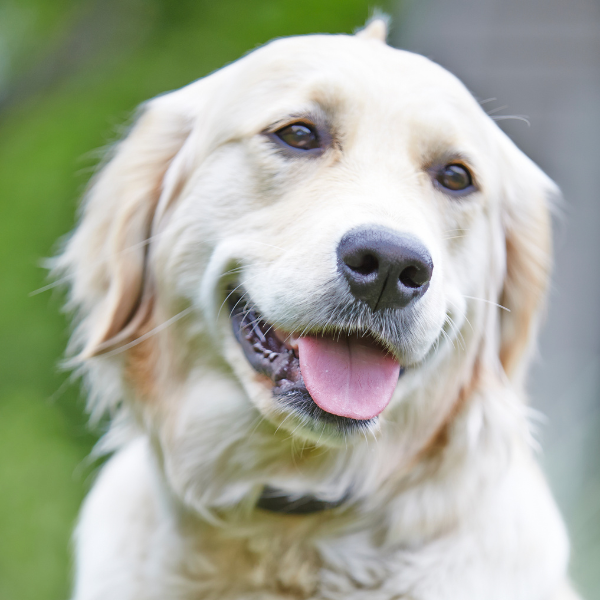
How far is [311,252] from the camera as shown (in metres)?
1.78

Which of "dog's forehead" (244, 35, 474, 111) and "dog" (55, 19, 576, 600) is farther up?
"dog's forehead" (244, 35, 474, 111)

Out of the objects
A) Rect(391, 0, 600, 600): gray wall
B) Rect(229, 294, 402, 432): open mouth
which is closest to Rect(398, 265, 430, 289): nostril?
Rect(229, 294, 402, 432): open mouth

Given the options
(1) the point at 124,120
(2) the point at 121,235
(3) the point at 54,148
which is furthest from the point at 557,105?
(2) the point at 121,235

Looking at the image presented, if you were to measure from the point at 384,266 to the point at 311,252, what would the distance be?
21cm

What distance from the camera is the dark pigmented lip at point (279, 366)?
5.98ft

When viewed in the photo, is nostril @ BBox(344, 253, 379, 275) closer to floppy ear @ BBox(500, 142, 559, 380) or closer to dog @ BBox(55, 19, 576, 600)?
dog @ BBox(55, 19, 576, 600)

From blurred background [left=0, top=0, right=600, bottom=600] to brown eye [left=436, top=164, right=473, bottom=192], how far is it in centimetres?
249

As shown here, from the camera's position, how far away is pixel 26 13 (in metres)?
5.91

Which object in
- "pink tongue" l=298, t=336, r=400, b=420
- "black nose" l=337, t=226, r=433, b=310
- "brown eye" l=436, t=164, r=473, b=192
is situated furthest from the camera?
"brown eye" l=436, t=164, r=473, b=192

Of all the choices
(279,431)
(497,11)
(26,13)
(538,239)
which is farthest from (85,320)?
(497,11)

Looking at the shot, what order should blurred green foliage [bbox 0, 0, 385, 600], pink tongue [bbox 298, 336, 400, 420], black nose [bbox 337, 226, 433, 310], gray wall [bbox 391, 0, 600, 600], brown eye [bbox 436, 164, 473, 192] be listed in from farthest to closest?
gray wall [bbox 391, 0, 600, 600], blurred green foliage [bbox 0, 0, 385, 600], brown eye [bbox 436, 164, 473, 192], pink tongue [bbox 298, 336, 400, 420], black nose [bbox 337, 226, 433, 310]

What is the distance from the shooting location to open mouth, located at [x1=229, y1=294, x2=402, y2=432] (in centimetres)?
181

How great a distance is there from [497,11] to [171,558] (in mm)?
6144

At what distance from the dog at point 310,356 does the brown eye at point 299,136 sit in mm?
11
